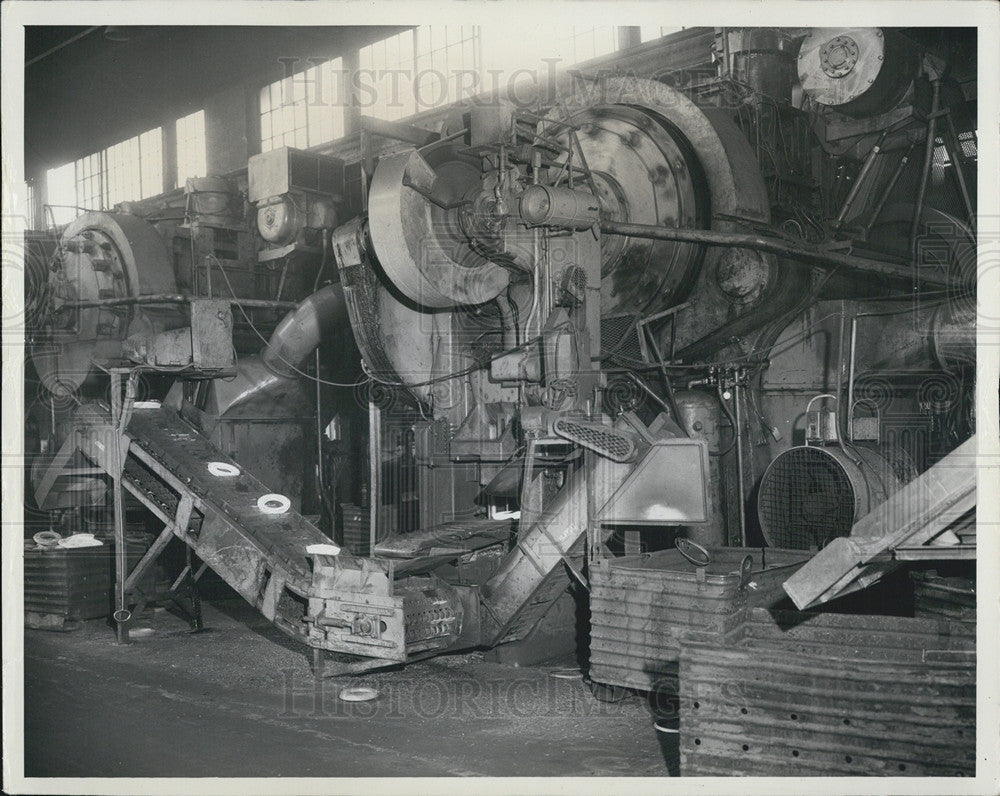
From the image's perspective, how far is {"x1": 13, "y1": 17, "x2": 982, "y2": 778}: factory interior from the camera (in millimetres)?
4273

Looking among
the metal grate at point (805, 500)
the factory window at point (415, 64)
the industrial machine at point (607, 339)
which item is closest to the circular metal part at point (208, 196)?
the factory window at point (415, 64)

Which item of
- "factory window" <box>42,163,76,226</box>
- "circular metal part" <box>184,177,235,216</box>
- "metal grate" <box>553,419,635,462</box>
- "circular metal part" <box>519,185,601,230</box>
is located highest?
"factory window" <box>42,163,76,226</box>

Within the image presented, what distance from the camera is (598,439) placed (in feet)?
17.3

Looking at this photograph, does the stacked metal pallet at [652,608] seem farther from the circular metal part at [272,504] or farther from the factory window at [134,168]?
the factory window at [134,168]

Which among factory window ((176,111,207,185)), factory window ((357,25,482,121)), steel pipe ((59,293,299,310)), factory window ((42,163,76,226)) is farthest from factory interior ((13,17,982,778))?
factory window ((176,111,207,185))

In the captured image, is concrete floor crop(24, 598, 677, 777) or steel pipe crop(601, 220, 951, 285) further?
steel pipe crop(601, 220, 951, 285)

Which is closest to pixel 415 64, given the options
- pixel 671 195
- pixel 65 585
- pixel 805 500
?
pixel 671 195

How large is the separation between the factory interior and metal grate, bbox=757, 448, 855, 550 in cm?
2

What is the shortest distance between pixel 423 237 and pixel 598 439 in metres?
2.34

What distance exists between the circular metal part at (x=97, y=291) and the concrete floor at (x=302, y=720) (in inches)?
142

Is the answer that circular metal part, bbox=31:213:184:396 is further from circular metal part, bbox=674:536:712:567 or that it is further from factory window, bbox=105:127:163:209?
factory window, bbox=105:127:163:209

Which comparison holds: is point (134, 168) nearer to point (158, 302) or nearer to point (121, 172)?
point (121, 172)

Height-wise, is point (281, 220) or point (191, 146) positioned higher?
point (191, 146)

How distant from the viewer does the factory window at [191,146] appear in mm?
15375
